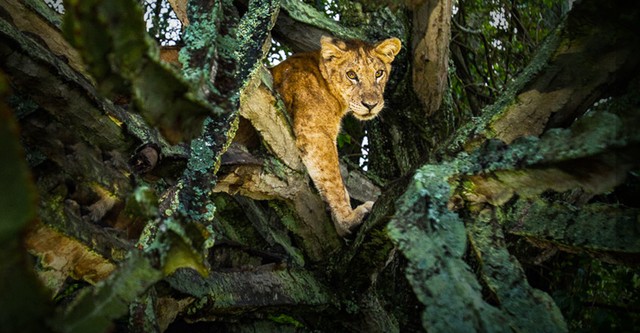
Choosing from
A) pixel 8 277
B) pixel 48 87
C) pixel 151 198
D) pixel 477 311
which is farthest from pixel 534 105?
pixel 48 87

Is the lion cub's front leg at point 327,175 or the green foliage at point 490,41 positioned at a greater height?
the green foliage at point 490,41

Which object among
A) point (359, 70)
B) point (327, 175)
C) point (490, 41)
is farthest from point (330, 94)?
point (490, 41)

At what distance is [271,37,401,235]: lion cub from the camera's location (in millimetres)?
4133

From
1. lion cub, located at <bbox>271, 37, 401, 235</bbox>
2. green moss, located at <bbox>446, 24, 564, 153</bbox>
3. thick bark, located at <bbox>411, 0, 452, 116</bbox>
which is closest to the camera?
green moss, located at <bbox>446, 24, 564, 153</bbox>

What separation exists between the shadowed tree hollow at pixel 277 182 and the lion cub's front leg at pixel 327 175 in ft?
0.43

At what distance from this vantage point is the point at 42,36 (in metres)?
2.92

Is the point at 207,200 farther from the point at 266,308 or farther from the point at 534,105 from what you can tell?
the point at 266,308

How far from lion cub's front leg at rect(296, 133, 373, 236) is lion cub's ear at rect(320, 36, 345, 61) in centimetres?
76

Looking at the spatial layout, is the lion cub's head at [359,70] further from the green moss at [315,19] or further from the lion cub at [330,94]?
the green moss at [315,19]

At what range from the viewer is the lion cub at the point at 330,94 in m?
4.13

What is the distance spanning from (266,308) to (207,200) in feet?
6.33

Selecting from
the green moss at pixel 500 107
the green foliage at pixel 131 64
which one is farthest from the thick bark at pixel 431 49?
the green foliage at pixel 131 64

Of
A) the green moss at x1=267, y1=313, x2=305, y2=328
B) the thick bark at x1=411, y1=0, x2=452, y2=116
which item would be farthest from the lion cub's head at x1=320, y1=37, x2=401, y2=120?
the green moss at x1=267, y1=313, x2=305, y2=328

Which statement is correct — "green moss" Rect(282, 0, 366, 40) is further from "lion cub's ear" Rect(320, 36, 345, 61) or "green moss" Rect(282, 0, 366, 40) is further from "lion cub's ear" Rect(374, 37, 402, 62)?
"lion cub's ear" Rect(374, 37, 402, 62)
